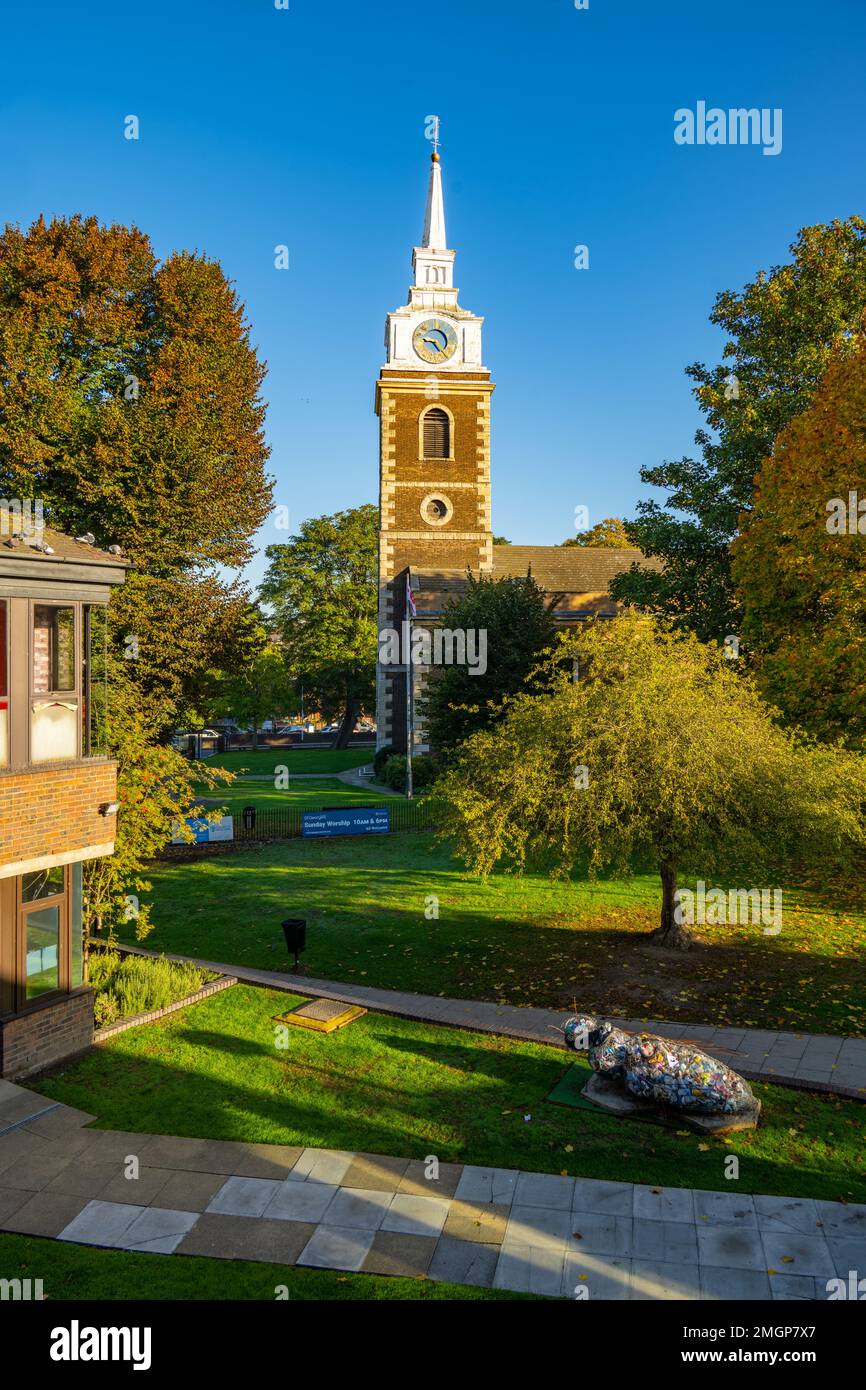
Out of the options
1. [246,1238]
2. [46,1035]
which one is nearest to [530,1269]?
[246,1238]

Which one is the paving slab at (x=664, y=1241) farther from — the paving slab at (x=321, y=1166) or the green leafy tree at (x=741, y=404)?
the green leafy tree at (x=741, y=404)

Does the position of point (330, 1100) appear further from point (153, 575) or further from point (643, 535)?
point (643, 535)

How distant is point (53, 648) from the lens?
1198 cm

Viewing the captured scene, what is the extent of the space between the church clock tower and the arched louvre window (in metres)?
0.05

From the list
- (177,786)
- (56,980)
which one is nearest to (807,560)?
(177,786)

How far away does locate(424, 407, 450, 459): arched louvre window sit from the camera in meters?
44.8

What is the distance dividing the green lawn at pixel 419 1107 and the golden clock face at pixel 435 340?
3930cm

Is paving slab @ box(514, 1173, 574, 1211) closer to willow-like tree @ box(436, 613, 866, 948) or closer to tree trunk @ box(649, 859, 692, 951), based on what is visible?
willow-like tree @ box(436, 613, 866, 948)

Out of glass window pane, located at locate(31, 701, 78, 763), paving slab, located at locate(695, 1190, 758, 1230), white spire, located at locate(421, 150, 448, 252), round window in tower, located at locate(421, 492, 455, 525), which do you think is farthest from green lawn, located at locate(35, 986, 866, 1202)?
white spire, located at locate(421, 150, 448, 252)

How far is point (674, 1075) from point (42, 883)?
29.1 ft

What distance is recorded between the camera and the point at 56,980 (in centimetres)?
1217

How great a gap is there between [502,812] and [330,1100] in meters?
6.13

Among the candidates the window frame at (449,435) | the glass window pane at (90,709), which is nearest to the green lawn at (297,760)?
the window frame at (449,435)

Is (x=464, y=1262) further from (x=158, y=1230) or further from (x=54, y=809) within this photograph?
(x=54, y=809)
